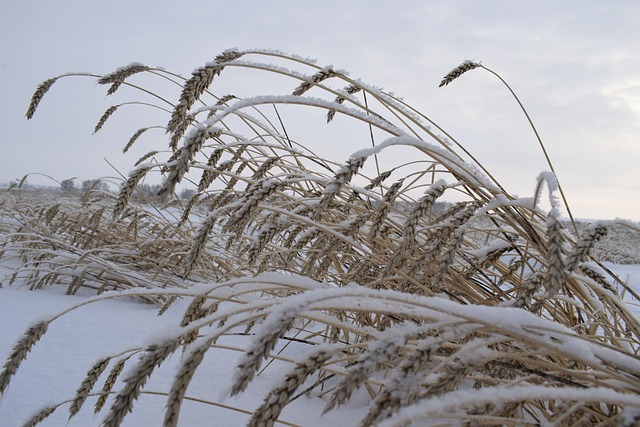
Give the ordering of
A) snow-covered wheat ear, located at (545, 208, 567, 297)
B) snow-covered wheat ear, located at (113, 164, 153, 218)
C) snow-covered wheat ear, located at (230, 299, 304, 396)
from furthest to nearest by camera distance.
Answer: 1. snow-covered wheat ear, located at (113, 164, 153, 218)
2. snow-covered wheat ear, located at (545, 208, 567, 297)
3. snow-covered wheat ear, located at (230, 299, 304, 396)

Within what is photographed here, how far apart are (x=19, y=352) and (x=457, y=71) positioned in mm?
1425

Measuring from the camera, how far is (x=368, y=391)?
129 cm

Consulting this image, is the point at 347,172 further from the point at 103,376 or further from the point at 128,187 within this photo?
the point at 103,376

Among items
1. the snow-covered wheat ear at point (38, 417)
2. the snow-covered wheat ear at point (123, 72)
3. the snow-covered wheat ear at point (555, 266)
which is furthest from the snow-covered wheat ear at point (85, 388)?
the snow-covered wheat ear at point (123, 72)

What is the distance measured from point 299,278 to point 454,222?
40 centimetres

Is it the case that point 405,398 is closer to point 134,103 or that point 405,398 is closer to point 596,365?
point 596,365

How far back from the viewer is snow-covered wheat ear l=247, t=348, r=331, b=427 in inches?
22.6

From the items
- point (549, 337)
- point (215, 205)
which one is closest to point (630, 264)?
point (215, 205)

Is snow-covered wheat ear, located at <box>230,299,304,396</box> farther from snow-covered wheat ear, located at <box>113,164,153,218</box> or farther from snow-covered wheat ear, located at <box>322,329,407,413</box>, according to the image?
snow-covered wheat ear, located at <box>113,164,153,218</box>

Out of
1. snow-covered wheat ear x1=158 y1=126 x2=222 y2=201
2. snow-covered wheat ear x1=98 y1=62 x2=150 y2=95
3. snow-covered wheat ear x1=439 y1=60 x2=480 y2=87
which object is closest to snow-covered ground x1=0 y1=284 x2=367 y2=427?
snow-covered wheat ear x1=158 y1=126 x2=222 y2=201

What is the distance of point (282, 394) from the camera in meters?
0.58

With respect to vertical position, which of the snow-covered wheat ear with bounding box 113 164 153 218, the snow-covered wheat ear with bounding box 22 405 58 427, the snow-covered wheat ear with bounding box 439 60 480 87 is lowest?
the snow-covered wheat ear with bounding box 22 405 58 427

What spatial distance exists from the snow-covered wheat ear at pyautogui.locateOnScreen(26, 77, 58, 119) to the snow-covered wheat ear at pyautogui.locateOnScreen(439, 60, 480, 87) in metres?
1.38

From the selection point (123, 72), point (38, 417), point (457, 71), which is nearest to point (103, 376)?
point (38, 417)
